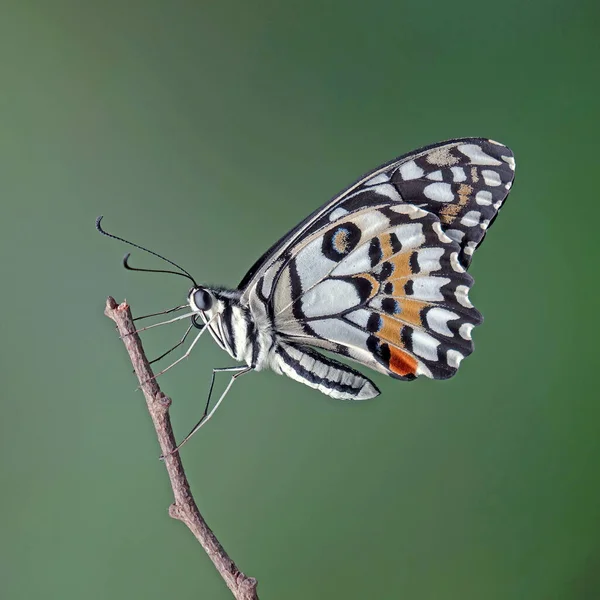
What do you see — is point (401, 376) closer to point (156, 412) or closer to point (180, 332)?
point (156, 412)

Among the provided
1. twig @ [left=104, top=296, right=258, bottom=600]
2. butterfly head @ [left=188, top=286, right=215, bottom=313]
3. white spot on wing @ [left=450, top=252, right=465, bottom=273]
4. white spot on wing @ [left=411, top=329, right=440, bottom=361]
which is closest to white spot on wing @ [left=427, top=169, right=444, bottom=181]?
white spot on wing @ [left=450, top=252, right=465, bottom=273]

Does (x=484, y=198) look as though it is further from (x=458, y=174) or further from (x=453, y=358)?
(x=453, y=358)

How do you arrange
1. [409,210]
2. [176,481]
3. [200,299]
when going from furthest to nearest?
[409,210] < [200,299] < [176,481]

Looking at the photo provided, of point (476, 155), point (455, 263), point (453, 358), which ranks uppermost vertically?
point (476, 155)

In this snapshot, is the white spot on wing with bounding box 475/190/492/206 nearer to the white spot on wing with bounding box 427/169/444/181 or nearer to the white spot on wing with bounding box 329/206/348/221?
the white spot on wing with bounding box 427/169/444/181

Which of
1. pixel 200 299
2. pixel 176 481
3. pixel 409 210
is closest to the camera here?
pixel 176 481

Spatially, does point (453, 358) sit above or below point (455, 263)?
below

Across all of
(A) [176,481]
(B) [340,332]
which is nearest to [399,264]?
(B) [340,332]
